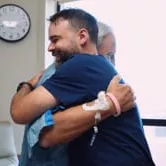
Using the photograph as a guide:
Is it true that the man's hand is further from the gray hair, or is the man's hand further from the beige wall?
the beige wall

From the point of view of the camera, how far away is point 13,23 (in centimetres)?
304

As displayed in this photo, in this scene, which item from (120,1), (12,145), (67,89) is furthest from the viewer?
(120,1)

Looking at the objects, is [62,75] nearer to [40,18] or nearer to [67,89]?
[67,89]

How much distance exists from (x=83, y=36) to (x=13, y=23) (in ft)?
6.54

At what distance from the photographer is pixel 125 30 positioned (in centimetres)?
293

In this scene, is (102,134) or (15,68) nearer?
(102,134)

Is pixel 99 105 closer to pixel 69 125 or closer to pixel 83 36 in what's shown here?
pixel 69 125

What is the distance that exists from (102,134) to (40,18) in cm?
214

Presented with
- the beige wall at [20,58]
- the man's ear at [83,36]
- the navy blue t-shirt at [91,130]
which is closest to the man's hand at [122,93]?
the navy blue t-shirt at [91,130]

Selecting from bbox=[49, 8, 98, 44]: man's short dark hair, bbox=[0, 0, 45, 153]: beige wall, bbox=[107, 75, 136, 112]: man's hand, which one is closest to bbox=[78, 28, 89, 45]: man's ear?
bbox=[49, 8, 98, 44]: man's short dark hair

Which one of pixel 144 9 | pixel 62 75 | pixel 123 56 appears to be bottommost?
pixel 123 56

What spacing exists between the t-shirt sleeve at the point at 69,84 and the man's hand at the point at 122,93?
102mm

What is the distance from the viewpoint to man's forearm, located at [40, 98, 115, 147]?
3.50ft

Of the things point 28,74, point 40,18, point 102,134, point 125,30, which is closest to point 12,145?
point 28,74
